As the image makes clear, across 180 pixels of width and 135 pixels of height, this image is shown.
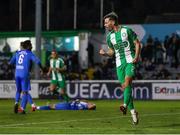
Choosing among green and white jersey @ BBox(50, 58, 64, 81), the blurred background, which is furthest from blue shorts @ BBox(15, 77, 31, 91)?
the blurred background

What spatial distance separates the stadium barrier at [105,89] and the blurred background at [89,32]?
10.1 ft

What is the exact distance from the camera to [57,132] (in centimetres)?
1255

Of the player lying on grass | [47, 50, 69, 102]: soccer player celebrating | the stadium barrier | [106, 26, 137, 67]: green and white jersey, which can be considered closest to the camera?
[106, 26, 137, 67]: green and white jersey

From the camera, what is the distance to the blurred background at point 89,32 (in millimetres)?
42406

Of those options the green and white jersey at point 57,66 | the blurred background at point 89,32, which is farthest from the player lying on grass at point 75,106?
the blurred background at point 89,32

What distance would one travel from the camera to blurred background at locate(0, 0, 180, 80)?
42.4 metres

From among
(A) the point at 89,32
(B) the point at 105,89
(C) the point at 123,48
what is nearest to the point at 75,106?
(C) the point at 123,48

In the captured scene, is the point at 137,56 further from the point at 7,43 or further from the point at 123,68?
the point at 7,43

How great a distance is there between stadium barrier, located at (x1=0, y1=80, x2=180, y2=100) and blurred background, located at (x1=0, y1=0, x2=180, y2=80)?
121 inches

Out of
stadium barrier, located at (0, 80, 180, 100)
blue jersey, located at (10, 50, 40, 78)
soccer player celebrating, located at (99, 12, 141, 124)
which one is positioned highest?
soccer player celebrating, located at (99, 12, 141, 124)

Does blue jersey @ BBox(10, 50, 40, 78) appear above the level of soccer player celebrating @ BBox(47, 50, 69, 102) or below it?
above

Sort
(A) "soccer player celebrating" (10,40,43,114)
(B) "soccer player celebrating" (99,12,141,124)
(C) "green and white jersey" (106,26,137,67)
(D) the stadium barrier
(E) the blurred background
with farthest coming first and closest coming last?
(E) the blurred background → (D) the stadium barrier → (A) "soccer player celebrating" (10,40,43,114) → (C) "green and white jersey" (106,26,137,67) → (B) "soccer player celebrating" (99,12,141,124)

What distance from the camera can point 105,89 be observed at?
117 ft

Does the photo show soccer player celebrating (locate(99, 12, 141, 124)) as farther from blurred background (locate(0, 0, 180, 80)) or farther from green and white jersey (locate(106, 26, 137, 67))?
blurred background (locate(0, 0, 180, 80))
